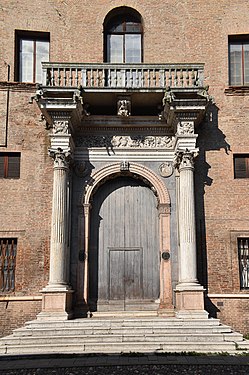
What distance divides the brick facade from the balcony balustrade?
44.6 inches

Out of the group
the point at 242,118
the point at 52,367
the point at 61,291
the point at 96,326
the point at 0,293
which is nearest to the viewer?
the point at 52,367

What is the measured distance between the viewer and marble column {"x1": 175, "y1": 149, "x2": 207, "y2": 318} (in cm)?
1209

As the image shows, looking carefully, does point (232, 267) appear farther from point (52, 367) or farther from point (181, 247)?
point (52, 367)

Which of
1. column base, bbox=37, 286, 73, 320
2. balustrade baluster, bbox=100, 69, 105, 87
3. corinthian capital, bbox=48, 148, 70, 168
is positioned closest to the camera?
column base, bbox=37, 286, 73, 320

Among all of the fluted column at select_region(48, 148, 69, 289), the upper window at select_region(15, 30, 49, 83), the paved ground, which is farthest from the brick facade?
the paved ground

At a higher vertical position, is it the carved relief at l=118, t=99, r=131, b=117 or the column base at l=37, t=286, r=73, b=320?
the carved relief at l=118, t=99, r=131, b=117

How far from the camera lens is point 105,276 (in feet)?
44.0

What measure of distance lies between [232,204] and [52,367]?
7144 millimetres

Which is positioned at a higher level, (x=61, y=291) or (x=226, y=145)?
(x=226, y=145)

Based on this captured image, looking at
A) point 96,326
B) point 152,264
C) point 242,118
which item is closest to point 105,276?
point 152,264

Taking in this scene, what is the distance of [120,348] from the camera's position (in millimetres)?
10117

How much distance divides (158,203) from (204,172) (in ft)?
5.48

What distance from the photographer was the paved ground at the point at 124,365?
8539 mm

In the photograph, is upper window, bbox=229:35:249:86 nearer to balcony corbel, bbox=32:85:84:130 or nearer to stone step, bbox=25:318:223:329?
balcony corbel, bbox=32:85:84:130
